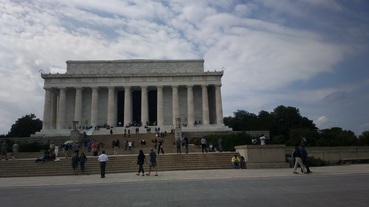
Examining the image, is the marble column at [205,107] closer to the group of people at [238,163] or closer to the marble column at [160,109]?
the marble column at [160,109]

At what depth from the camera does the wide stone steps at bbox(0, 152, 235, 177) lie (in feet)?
74.5

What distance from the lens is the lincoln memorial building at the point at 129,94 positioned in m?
59.5

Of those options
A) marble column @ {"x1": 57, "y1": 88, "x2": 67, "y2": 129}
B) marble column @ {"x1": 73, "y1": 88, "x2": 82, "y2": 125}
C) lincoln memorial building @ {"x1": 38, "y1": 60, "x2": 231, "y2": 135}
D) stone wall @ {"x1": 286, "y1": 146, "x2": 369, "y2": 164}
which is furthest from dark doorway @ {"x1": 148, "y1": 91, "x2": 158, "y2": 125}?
stone wall @ {"x1": 286, "y1": 146, "x2": 369, "y2": 164}

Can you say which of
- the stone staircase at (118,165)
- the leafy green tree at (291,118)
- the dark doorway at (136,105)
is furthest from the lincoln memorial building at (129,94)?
the stone staircase at (118,165)

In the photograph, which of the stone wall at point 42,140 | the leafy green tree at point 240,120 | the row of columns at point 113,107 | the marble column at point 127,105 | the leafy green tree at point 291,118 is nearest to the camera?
the stone wall at point 42,140

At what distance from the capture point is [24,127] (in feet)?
227

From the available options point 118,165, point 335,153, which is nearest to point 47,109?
point 118,165

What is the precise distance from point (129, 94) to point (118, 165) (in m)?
37.9

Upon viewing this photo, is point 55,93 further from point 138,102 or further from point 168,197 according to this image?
point 168,197

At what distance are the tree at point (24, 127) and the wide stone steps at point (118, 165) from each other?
4882 centimetres

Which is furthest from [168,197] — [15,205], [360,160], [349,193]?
[360,160]

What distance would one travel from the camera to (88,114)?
62.8 m

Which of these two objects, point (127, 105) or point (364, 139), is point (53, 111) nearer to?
point (127, 105)

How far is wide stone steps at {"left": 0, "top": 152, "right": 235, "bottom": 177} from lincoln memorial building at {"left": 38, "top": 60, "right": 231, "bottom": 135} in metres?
31.0
